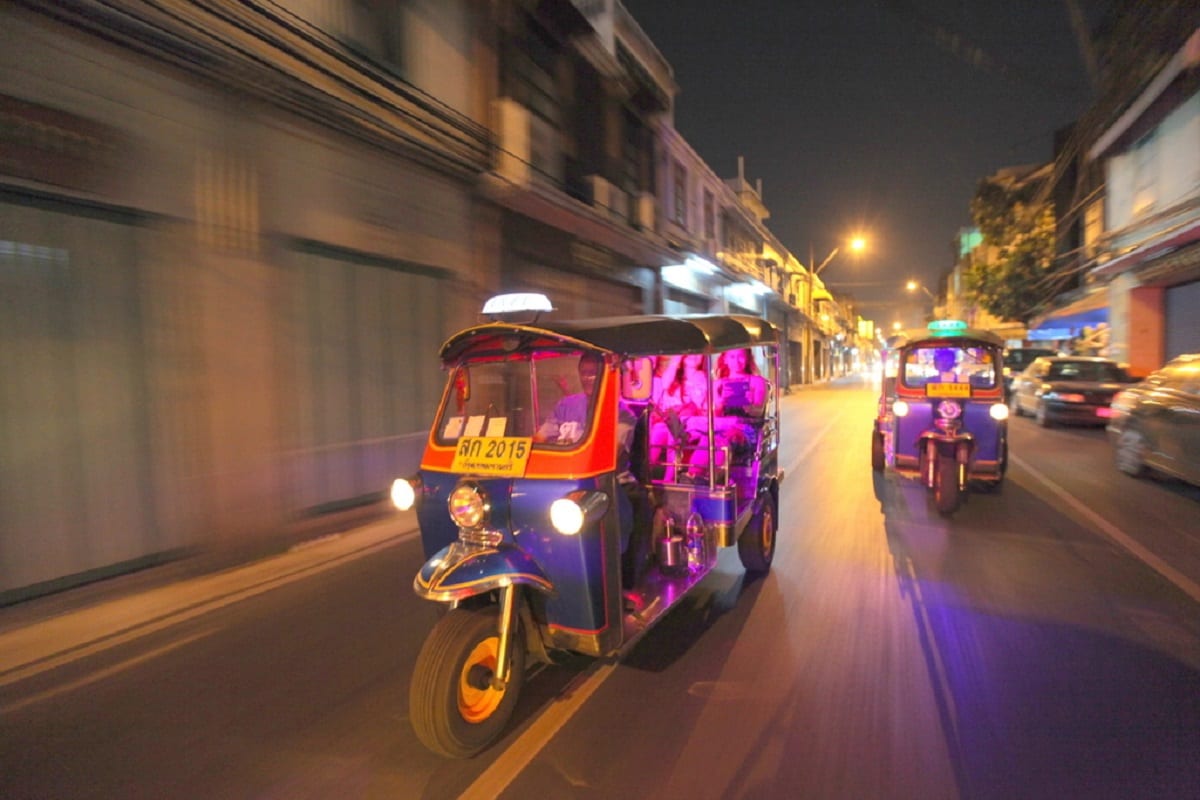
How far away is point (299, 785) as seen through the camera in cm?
295

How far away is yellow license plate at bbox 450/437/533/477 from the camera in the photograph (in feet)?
11.6

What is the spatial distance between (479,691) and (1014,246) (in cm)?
3407

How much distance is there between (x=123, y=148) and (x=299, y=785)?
5614 mm

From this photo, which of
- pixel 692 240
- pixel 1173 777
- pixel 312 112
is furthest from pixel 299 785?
pixel 692 240

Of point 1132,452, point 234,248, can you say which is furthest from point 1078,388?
point 234,248

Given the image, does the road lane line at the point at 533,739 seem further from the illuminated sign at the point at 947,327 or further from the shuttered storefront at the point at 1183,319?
the shuttered storefront at the point at 1183,319

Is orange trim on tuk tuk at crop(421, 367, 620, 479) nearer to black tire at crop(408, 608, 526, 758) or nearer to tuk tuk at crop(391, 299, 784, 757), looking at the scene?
tuk tuk at crop(391, 299, 784, 757)

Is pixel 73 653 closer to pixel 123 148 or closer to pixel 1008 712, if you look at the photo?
pixel 123 148

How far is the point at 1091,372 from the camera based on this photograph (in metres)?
15.7

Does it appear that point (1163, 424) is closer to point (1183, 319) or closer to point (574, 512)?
point (574, 512)

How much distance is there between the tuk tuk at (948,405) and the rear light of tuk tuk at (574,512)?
5903 millimetres

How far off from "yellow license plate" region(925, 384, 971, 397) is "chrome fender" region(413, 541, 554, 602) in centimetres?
696

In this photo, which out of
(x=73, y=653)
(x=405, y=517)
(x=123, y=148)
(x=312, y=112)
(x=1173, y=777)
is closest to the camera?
(x=1173, y=777)

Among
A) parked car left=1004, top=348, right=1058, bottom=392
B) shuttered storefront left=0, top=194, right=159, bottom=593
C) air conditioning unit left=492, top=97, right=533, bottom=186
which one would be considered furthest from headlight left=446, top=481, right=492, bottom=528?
parked car left=1004, top=348, right=1058, bottom=392
